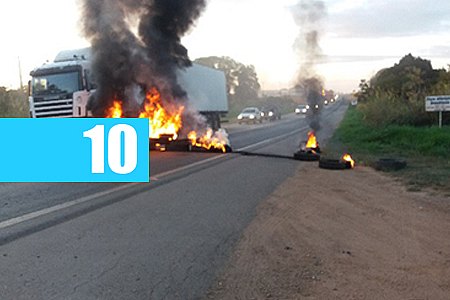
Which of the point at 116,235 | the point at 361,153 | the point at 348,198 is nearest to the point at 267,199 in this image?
the point at 348,198

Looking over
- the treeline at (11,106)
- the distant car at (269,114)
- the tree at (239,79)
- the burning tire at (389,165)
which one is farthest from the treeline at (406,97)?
the tree at (239,79)

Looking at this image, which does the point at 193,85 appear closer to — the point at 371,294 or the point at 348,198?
the point at 348,198

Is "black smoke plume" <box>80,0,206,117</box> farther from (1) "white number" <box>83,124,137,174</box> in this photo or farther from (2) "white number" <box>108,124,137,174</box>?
(2) "white number" <box>108,124,137,174</box>

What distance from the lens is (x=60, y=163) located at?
1295 cm

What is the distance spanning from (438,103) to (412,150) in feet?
10.3

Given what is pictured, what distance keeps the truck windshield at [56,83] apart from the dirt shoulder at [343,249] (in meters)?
13.1

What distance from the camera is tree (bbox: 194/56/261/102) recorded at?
101m

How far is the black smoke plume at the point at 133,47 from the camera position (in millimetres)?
19734

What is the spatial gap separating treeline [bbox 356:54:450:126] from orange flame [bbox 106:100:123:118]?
13212 mm

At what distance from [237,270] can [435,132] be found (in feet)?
51.9

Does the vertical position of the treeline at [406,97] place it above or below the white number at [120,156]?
above

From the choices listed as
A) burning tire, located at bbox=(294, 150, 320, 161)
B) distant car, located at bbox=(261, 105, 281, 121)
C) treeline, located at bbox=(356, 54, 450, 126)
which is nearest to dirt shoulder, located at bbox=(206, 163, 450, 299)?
burning tire, located at bbox=(294, 150, 320, 161)

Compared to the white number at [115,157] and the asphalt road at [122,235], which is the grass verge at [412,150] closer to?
the asphalt road at [122,235]

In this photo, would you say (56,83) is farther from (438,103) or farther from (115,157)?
(438,103)
